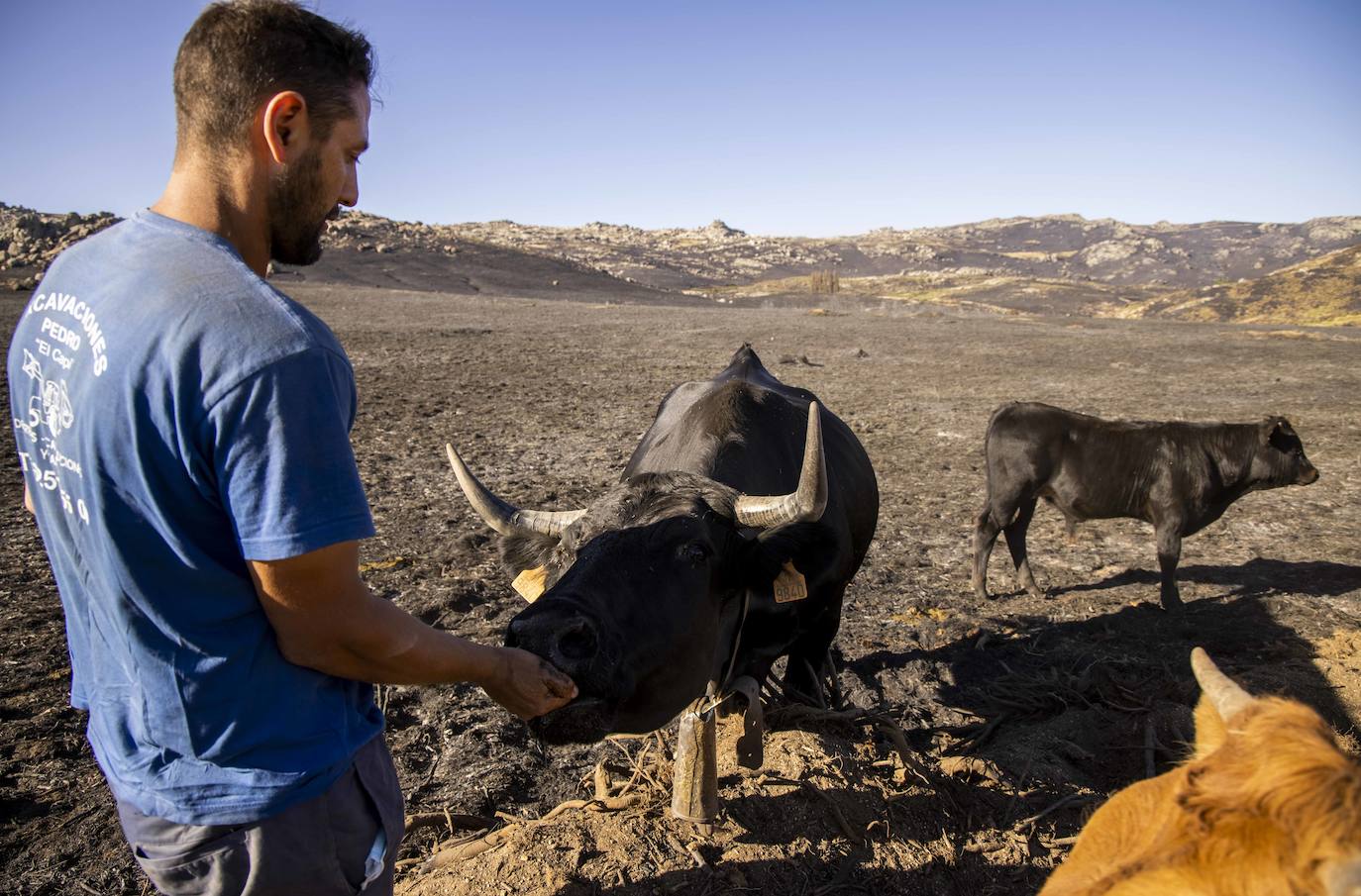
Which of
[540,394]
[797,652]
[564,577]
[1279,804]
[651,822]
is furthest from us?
[540,394]

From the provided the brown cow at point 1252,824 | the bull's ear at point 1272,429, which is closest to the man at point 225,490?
the brown cow at point 1252,824

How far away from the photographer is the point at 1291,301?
132 feet

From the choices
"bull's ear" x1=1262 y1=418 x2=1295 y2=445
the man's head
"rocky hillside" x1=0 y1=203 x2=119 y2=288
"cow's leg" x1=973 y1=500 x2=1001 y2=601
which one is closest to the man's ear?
the man's head

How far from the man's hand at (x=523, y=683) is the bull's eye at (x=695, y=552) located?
1135mm

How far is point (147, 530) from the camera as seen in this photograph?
157cm

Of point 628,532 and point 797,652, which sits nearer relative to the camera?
point 628,532

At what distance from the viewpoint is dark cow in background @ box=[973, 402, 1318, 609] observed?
7473 mm

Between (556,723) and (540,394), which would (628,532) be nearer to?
(556,723)

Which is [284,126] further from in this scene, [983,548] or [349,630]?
[983,548]

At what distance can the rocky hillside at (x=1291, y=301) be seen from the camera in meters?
38.1

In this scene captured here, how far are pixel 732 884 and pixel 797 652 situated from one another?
81.2 inches

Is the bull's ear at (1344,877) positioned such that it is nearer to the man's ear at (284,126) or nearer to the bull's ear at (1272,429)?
the man's ear at (284,126)

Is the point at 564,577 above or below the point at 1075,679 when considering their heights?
above

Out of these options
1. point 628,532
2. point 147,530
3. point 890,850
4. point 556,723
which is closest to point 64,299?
point 147,530
